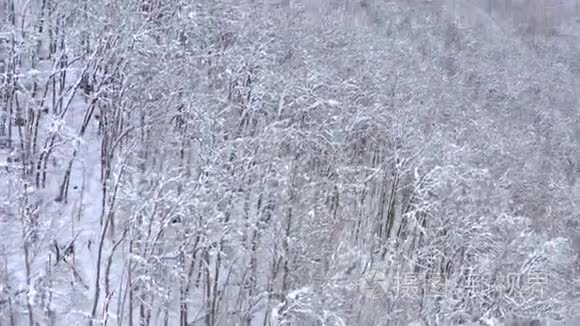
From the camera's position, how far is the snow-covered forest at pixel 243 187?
14516 millimetres

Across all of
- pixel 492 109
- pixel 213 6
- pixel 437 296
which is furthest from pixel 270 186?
pixel 492 109

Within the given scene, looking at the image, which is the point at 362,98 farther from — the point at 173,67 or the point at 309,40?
the point at 173,67

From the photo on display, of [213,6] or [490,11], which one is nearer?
[213,6]

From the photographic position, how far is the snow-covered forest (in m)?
14.5

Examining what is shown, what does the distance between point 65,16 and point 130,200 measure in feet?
23.1

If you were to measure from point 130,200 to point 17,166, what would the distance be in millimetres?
2996

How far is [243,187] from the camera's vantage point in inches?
605

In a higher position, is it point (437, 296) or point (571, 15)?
point (571, 15)

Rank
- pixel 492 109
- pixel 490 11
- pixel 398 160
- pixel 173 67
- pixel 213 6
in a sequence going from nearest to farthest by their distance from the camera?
pixel 173 67 → pixel 398 160 → pixel 213 6 → pixel 492 109 → pixel 490 11

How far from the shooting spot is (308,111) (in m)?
19.2

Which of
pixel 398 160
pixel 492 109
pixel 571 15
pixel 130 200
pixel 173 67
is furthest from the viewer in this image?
pixel 571 15

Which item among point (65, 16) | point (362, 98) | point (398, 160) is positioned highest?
point (65, 16)

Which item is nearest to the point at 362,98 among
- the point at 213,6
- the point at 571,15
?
the point at 213,6

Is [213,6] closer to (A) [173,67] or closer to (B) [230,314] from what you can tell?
(A) [173,67]
